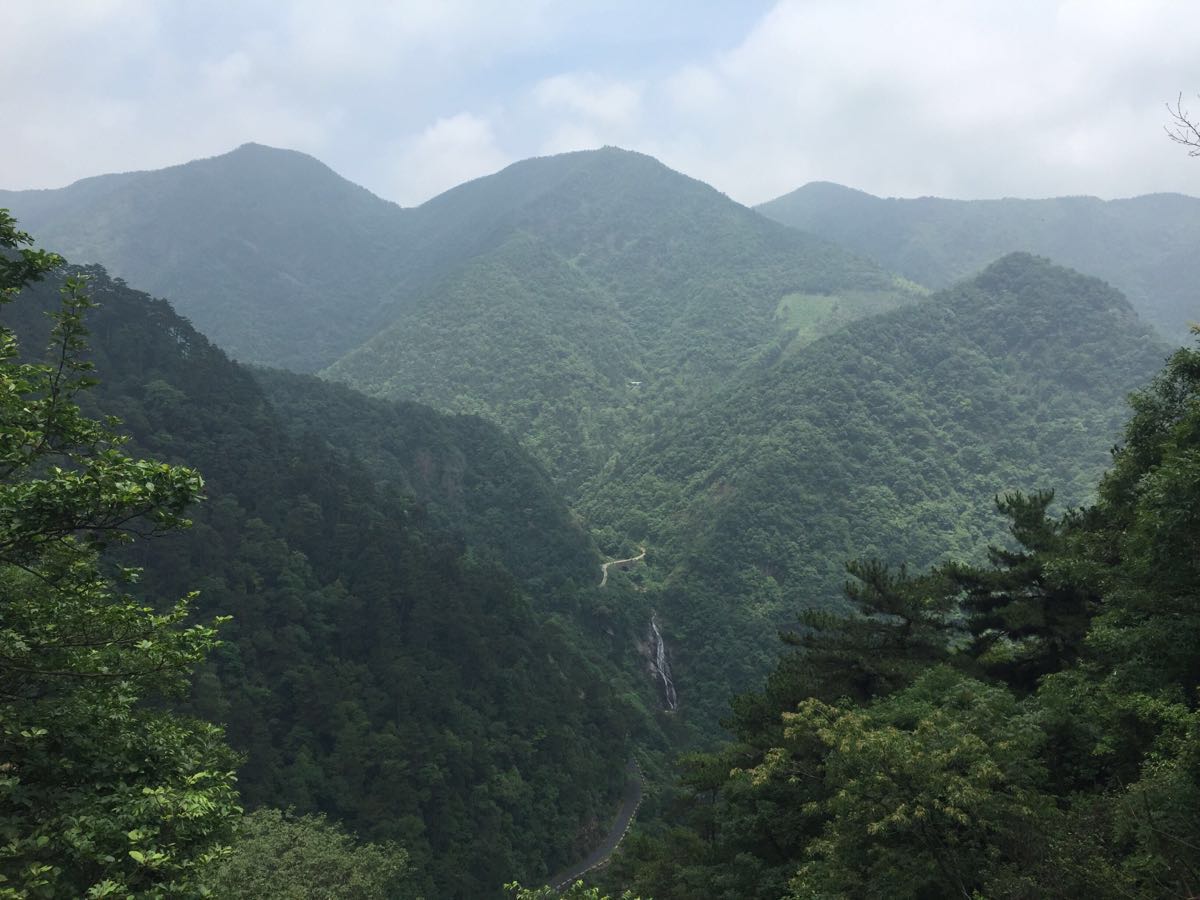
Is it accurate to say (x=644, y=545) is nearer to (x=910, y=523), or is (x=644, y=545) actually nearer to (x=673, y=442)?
(x=673, y=442)

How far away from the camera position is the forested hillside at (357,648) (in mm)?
40625

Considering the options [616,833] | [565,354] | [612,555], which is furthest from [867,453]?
[565,354]

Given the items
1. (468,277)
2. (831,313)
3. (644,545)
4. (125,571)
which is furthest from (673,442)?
(125,571)

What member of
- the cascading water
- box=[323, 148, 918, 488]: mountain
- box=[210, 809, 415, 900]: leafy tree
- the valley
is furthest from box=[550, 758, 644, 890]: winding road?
box=[323, 148, 918, 488]: mountain

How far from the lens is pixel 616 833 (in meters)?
53.6

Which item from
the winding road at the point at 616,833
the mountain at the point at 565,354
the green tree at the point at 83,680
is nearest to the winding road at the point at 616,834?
the winding road at the point at 616,833

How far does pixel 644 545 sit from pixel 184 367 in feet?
223

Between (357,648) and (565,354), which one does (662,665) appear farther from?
(565,354)

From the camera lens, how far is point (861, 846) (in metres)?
13.6

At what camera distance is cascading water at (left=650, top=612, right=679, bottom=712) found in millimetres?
80000

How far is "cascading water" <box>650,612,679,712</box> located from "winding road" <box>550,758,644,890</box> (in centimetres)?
1751

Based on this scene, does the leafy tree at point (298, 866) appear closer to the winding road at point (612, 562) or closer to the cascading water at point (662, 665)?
the cascading water at point (662, 665)

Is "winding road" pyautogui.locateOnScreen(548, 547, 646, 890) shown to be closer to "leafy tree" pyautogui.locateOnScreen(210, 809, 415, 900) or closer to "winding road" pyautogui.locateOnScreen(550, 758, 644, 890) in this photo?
"winding road" pyautogui.locateOnScreen(550, 758, 644, 890)

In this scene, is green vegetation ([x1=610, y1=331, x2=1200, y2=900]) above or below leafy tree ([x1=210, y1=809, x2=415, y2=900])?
above
